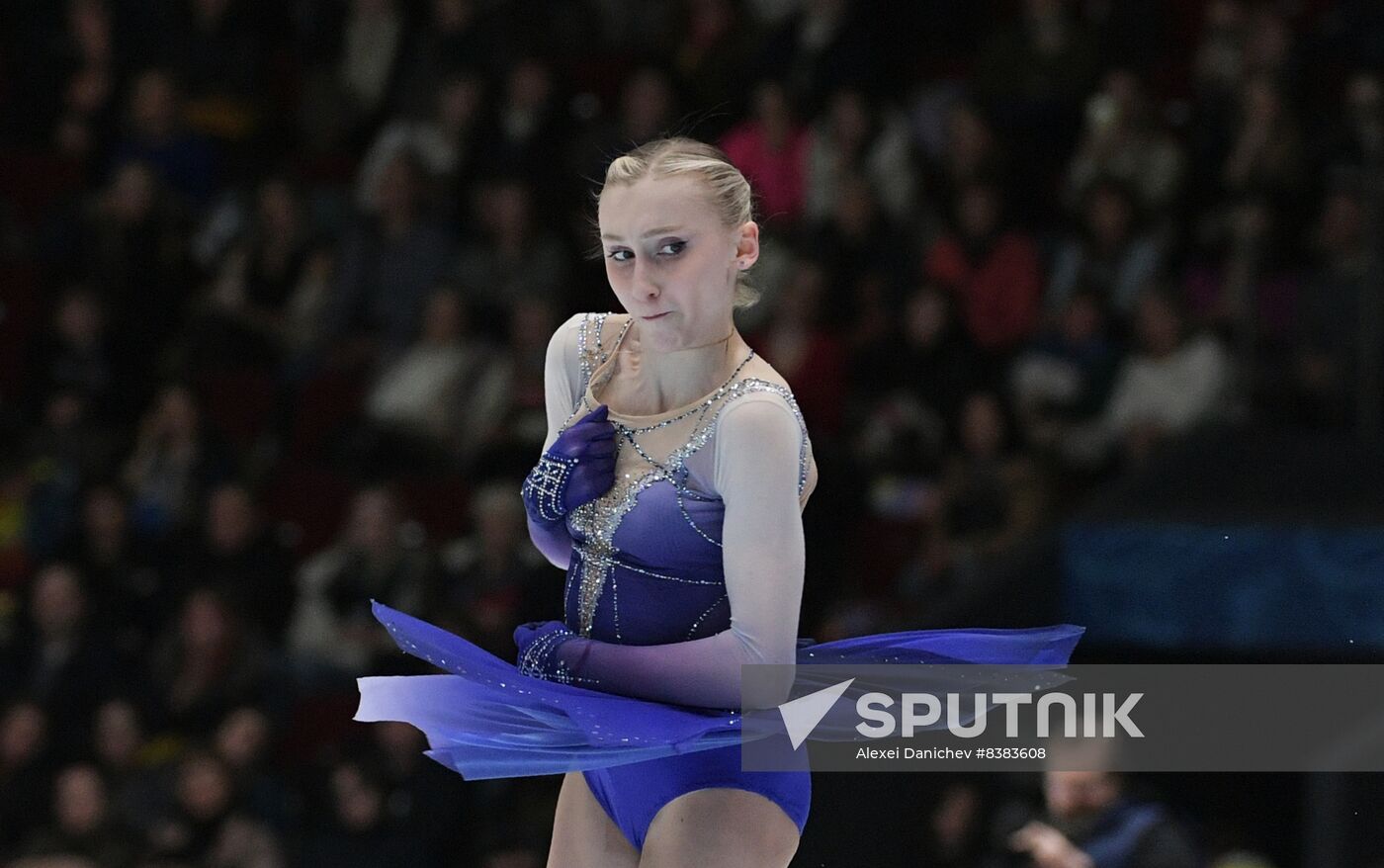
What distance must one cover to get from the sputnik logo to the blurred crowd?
3.15 meters

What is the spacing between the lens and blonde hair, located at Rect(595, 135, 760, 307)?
2.75m

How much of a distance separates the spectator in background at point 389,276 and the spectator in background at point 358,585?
3.21 ft

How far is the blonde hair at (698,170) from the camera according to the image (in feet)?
9.02

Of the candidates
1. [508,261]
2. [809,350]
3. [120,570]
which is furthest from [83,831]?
[809,350]

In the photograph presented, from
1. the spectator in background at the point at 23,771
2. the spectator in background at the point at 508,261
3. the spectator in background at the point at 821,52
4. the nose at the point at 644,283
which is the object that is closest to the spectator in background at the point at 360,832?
the spectator in background at the point at 23,771

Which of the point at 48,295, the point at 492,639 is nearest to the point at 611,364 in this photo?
the point at 492,639

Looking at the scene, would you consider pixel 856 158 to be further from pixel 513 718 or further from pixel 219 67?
pixel 513 718

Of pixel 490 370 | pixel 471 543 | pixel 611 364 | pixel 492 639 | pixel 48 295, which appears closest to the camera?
pixel 611 364

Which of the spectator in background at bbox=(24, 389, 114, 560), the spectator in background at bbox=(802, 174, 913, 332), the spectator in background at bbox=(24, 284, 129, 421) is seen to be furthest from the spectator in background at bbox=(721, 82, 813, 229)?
the spectator in background at bbox=(24, 389, 114, 560)

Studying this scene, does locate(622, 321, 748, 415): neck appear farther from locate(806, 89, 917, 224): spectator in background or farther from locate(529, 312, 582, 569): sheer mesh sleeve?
locate(806, 89, 917, 224): spectator in background

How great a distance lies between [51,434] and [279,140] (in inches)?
65.9

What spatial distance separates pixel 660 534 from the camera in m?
2.73

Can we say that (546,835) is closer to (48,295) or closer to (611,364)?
(48,295)

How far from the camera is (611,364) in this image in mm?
2920
